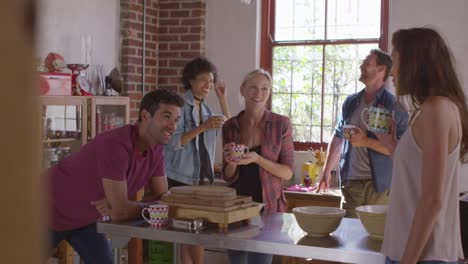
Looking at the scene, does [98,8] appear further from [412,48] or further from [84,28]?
[412,48]

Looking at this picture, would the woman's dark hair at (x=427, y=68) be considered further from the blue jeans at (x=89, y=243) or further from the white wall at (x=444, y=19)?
the white wall at (x=444, y=19)

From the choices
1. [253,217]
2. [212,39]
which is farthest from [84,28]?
[253,217]

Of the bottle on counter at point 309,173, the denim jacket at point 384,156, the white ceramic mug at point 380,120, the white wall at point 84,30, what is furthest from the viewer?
the bottle on counter at point 309,173

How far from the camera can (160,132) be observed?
2.82 metres

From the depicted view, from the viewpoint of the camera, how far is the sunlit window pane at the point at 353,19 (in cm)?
535

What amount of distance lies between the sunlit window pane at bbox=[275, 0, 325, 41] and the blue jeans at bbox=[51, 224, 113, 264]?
3.35 meters

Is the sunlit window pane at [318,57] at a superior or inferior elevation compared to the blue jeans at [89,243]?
superior

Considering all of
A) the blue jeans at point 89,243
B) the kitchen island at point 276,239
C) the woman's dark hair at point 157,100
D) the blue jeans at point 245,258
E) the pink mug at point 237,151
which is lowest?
the blue jeans at point 245,258

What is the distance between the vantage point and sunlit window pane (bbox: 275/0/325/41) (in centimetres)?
556

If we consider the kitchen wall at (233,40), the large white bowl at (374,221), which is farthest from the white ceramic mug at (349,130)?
the kitchen wall at (233,40)

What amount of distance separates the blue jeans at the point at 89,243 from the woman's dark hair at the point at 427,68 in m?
1.70

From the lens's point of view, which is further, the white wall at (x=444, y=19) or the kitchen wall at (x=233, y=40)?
→ the kitchen wall at (x=233, y=40)

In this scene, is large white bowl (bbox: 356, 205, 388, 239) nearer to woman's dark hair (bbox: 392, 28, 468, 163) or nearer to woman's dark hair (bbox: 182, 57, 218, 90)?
woman's dark hair (bbox: 392, 28, 468, 163)

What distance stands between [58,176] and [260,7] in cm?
337
